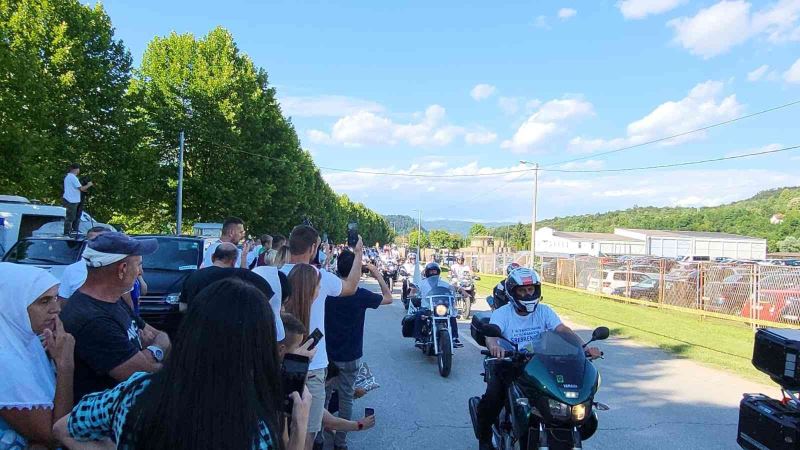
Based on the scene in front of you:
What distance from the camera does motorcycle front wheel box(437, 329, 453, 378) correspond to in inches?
351

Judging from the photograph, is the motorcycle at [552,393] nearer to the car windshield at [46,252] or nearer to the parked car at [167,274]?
the parked car at [167,274]

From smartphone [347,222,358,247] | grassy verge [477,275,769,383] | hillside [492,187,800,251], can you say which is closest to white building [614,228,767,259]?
hillside [492,187,800,251]

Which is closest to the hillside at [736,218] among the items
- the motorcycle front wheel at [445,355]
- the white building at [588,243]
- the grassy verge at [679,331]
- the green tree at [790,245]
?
the green tree at [790,245]

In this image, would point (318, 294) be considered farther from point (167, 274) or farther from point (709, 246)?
point (709, 246)

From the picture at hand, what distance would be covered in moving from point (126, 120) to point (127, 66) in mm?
2370

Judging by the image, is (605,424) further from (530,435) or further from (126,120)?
(126,120)

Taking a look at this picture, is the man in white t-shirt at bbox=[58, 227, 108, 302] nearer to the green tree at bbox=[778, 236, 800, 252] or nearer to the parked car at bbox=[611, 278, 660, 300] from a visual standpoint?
the parked car at bbox=[611, 278, 660, 300]

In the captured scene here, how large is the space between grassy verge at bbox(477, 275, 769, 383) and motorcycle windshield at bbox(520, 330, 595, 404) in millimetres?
6807

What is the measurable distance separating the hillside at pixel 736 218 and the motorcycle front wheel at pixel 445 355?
9637cm

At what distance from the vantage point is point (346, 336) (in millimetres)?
5535

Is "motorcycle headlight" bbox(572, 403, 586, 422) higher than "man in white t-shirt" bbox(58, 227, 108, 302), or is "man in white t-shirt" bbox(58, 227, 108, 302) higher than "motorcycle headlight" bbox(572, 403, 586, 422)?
"man in white t-shirt" bbox(58, 227, 108, 302)

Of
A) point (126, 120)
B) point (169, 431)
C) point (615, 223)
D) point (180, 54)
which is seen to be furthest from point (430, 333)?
point (615, 223)

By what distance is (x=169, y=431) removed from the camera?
1.66 m

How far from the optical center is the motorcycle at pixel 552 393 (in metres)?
3.92
